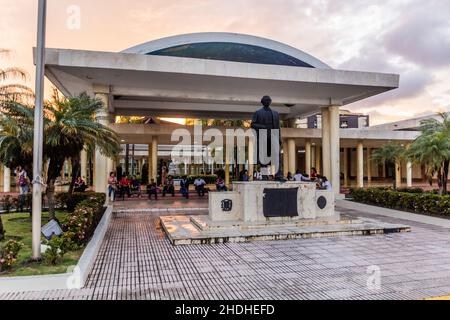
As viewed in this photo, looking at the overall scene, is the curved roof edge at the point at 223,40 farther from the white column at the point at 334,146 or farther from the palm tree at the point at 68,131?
the palm tree at the point at 68,131

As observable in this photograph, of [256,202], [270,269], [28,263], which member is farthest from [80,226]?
[256,202]

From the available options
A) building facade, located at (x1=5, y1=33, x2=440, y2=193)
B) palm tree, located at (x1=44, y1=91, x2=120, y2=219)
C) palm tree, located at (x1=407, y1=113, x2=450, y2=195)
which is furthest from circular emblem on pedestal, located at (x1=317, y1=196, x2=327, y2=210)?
building facade, located at (x1=5, y1=33, x2=440, y2=193)

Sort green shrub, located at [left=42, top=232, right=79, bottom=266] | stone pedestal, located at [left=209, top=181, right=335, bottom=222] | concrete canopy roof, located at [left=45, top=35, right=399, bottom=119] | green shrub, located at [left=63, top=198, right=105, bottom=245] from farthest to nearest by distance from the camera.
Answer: concrete canopy roof, located at [left=45, top=35, right=399, bottom=119]
stone pedestal, located at [left=209, top=181, right=335, bottom=222]
green shrub, located at [left=63, top=198, right=105, bottom=245]
green shrub, located at [left=42, top=232, right=79, bottom=266]

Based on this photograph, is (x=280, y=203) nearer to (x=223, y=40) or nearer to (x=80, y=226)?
(x=80, y=226)

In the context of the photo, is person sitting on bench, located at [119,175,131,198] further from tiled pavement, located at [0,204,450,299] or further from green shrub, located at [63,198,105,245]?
green shrub, located at [63,198,105,245]

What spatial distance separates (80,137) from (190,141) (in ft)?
55.5

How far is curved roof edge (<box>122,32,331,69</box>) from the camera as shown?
17.8 meters

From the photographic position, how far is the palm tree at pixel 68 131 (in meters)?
9.27

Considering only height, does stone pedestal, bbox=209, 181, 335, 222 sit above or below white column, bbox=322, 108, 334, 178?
below

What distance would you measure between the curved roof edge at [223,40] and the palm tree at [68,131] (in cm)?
788

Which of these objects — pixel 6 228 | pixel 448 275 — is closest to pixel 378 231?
pixel 448 275

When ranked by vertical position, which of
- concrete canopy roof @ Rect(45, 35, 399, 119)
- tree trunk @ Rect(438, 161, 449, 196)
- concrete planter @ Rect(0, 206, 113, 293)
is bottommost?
concrete planter @ Rect(0, 206, 113, 293)

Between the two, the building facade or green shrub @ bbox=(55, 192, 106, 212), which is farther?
the building facade

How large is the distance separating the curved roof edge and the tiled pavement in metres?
11.8
